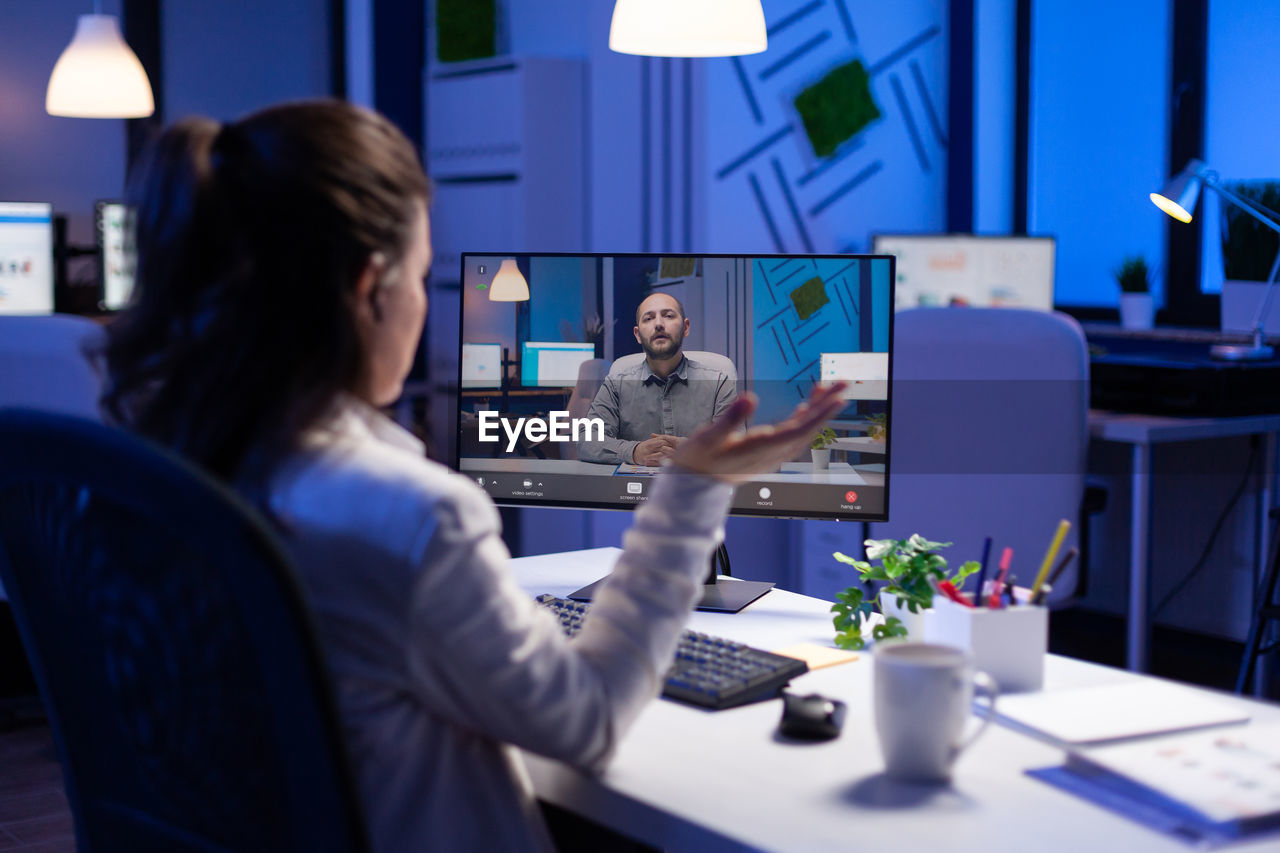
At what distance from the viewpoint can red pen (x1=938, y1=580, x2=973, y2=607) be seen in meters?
1.34

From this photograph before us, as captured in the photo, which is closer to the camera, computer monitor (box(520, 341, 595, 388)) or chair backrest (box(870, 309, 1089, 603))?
computer monitor (box(520, 341, 595, 388))

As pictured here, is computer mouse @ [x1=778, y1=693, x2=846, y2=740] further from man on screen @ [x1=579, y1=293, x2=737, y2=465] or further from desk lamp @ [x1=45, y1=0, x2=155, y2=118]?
desk lamp @ [x1=45, y1=0, x2=155, y2=118]

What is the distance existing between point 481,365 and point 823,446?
1.54 ft

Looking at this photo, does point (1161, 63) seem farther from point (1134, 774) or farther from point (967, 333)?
point (1134, 774)

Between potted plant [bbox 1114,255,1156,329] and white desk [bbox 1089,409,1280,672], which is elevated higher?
potted plant [bbox 1114,255,1156,329]

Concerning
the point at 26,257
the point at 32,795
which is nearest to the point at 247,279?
the point at 32,795

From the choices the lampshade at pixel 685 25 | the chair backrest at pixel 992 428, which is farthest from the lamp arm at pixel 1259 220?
the lampshade at pixel 685 25

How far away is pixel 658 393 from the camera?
1.73m

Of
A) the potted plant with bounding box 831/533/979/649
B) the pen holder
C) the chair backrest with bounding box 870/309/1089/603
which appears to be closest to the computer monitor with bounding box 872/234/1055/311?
the chair backrest with bounding box 870/309/1089/603

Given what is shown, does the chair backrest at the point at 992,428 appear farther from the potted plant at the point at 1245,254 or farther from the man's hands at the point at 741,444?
the man's hands at the point at 741,444

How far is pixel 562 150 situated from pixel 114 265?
1541 millimetres

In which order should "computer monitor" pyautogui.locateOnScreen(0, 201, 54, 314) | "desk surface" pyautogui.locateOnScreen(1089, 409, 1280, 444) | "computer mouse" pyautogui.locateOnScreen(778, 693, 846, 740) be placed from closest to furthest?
"computer mouse" pyautogui.locateOnScreen(778, 693, 846, 740) → "desk surface" pyautogui.locateOnScreen(1089, 409, 1280, 444) → "computer monitor" pyautogui.locateOnScreen(0, 201, 54, 314)

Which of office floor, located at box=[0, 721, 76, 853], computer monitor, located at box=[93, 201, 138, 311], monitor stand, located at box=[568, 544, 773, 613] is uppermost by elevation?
computer monitor, located at box=[93, 201, 138, 311]

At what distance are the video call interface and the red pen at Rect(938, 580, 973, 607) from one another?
12.7 inches
